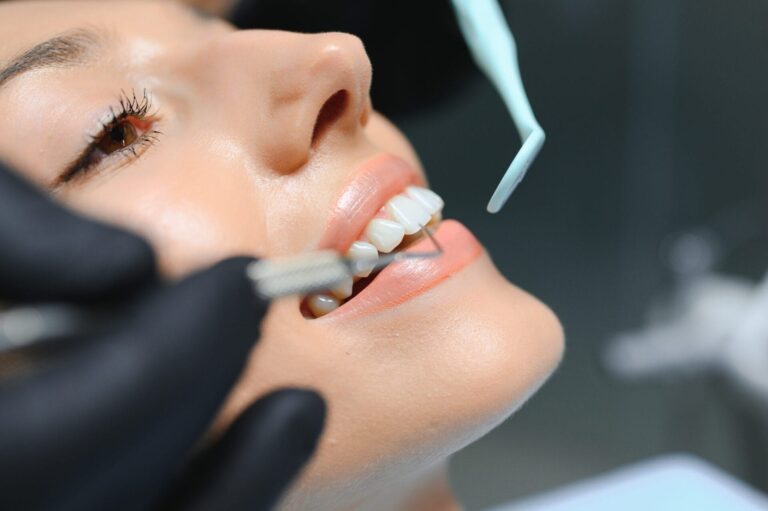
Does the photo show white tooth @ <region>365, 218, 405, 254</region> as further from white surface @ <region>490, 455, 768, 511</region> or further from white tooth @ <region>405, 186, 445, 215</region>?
white surface @ <region>490, 455, 768, 511</region>

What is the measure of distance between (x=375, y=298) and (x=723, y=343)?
4.10ft

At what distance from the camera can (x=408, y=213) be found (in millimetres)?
694

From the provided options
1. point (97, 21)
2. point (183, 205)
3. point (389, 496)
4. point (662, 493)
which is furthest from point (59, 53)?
point (662, 493)

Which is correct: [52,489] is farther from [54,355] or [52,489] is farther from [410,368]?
[410,368]

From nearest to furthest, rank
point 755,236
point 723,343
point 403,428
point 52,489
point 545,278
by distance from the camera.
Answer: point 52,489 → point 403,428 → point 545,278 → point 723,343 → point 755,236

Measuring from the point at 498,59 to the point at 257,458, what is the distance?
454mm

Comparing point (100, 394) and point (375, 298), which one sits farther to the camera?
point (375, 298)

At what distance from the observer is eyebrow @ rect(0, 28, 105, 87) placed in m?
0.65

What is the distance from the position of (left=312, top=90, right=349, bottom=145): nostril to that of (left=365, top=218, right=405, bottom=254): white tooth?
86 millimetres

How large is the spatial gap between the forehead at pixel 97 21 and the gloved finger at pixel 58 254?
0.28 m

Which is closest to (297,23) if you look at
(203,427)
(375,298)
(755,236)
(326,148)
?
(326,148)

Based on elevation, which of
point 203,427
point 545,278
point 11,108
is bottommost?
point 545,278

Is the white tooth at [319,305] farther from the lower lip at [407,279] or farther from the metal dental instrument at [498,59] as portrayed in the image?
the metal dental instrument at [498,59]

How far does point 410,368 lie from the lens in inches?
24.9
